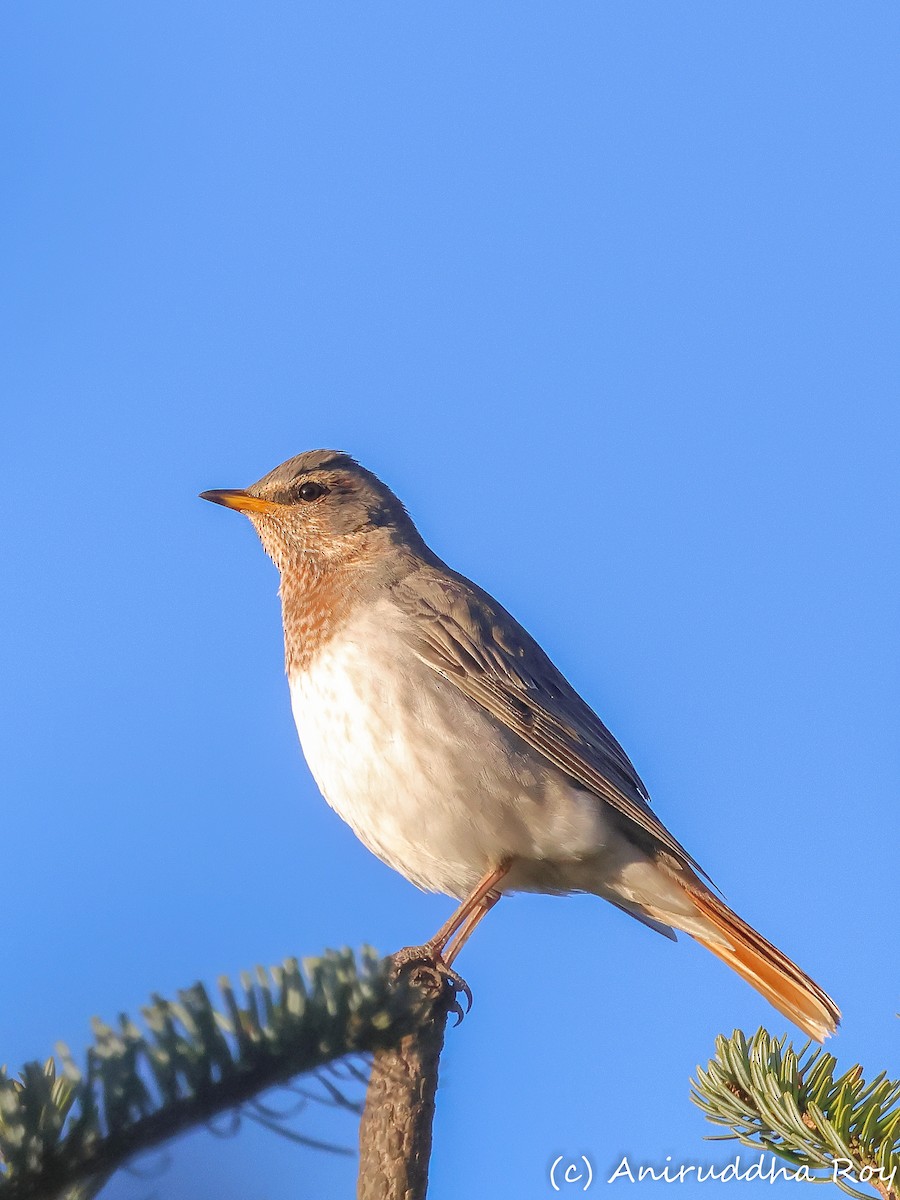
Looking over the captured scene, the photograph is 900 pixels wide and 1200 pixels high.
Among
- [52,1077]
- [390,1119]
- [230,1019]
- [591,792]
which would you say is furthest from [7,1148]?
[591,792]

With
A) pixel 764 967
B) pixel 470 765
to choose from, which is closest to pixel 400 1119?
pixel 470 765

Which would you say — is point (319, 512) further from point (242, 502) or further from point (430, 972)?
point (430, 972)

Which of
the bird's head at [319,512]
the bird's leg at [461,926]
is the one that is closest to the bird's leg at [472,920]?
the bird's leg at [461,926]

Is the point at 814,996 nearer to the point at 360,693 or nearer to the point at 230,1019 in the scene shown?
the point at 360,693

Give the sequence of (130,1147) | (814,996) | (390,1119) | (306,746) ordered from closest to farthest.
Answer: (130,1147) → (390,1119) → (814,996) → (306,746)

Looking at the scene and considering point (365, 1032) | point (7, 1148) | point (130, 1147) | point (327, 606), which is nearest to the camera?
point (7, 1148)

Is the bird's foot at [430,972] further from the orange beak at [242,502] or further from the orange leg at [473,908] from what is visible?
the orange beak at [242,502]
